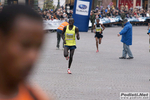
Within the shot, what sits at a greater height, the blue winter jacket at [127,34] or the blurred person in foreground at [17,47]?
the blurred person in foreground at [17,47]

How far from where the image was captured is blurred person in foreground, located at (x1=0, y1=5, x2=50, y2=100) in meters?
0.95

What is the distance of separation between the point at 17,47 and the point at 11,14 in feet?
0.33

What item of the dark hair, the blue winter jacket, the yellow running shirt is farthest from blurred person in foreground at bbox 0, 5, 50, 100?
the blue winter jacket

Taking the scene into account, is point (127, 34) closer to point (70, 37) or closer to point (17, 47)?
point (70, 37)

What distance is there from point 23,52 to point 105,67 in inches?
405

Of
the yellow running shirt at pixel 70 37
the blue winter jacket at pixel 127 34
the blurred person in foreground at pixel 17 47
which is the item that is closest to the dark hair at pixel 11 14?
the blurred person in foreground at pixel 17 47

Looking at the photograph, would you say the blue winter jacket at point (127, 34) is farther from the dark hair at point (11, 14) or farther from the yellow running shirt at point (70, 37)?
the dark hair at point (11, 14)

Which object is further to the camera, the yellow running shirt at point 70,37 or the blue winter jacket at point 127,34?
the blue winter jacket at point 127,34

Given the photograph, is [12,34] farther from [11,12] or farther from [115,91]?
[115,91]

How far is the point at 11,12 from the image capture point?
983 millimetres

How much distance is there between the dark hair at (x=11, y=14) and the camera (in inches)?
37.5

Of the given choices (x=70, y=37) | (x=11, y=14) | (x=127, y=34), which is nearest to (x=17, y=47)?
(x=11, y=14)

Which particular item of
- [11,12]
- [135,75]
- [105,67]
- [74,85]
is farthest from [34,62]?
[105,67]

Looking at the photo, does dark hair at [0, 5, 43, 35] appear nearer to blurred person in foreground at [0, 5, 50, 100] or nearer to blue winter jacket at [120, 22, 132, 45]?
blurred person in foreground at [0, 5, 50, 100]
